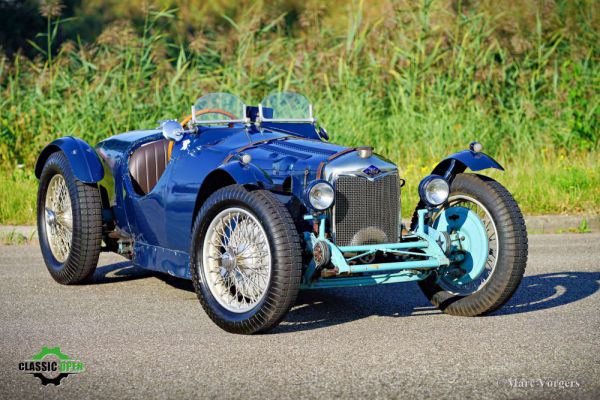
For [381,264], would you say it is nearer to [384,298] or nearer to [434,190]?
[434,190]

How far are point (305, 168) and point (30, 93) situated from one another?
7.95 meters

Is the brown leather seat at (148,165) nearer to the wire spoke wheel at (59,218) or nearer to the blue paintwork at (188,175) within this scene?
the blue paintwork at (188,175)

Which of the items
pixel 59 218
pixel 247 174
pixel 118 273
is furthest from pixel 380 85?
pixel 247 174

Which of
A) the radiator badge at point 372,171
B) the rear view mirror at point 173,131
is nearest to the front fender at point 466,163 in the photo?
the radiator badge at point 372,171

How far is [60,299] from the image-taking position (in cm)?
679

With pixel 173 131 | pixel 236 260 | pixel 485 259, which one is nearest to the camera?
pixel 236 260

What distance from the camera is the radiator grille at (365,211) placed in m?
5.84

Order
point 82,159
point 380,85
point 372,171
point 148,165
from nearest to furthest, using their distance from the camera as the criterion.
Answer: point 372,171 → point 148,165 → point 82,159 → point 380,85

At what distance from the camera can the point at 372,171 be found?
588cm

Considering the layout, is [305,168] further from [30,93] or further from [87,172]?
[30,93]

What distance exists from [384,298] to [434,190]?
1.09m

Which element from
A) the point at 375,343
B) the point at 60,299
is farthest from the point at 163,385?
the point at 60,299

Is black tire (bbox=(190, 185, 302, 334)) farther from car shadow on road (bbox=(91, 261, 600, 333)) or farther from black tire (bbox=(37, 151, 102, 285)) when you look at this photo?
black tire (bbox=(37, 151, 102, 285))

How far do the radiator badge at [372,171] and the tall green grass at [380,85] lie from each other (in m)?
5.61
